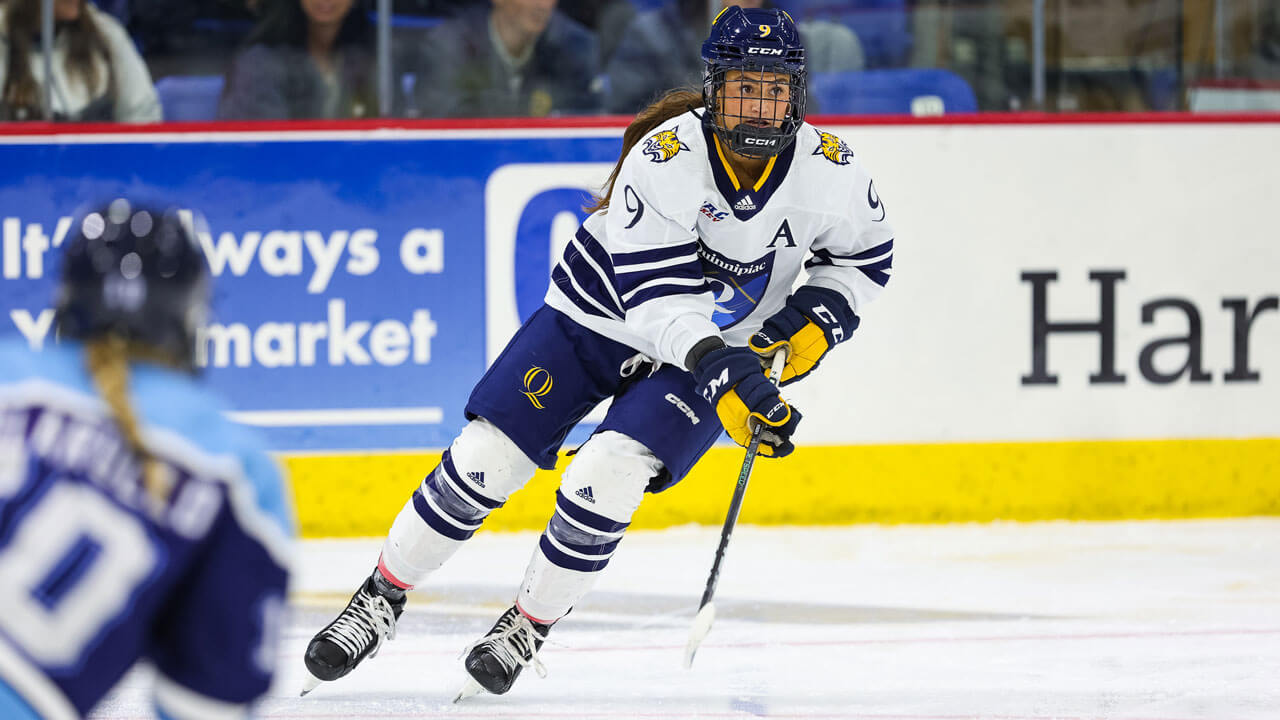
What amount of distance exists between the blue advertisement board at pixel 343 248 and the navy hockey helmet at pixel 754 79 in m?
1.55

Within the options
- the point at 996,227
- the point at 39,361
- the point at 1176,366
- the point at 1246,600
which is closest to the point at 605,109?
the point at 996,227

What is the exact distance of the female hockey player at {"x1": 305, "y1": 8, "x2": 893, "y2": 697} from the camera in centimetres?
240

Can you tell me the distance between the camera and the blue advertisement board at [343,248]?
384cm

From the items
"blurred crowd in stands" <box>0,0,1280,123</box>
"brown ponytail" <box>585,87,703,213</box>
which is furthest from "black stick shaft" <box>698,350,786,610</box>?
"blurred crowd in stands" <box>0,0,1280,123</box>

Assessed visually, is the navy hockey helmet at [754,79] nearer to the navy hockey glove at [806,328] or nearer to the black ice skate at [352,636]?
the navy hockey glove at [806,328]

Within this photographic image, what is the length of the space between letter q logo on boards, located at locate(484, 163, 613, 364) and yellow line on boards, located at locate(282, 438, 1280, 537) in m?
0.42

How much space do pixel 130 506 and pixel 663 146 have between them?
1535 millimetres

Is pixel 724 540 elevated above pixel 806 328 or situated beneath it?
situated beneath

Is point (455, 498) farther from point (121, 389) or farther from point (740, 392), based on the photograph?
point (121, 389)

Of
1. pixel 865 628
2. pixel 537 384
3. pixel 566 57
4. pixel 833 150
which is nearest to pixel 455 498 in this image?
pixel 537 384

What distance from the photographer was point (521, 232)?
3.98 metres

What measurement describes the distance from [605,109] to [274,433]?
3.91 ft

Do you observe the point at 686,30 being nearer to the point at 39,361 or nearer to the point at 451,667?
the point at 451,667

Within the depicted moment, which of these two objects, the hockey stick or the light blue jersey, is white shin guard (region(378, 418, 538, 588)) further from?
the light blue jersey
